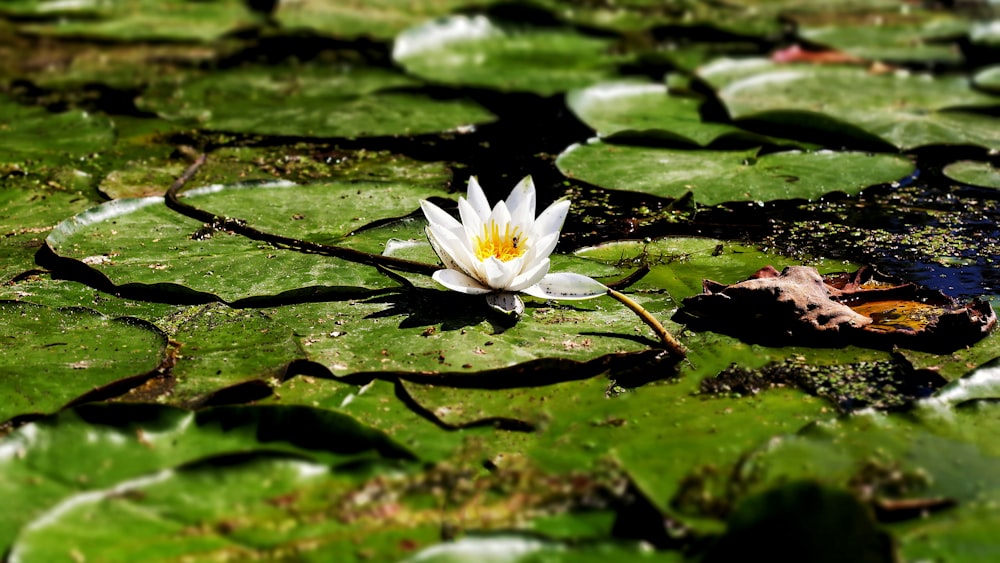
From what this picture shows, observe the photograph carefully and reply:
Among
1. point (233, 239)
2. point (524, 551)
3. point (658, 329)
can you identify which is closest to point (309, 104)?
point (233, 239)

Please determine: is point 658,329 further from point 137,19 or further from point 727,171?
point 137,19

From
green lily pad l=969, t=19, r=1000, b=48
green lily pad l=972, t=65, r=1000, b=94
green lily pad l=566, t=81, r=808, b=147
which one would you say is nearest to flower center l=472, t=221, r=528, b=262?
green lily pad l=566, t=81, r=808, b=147

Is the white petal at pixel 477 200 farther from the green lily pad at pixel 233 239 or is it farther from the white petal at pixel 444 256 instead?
the green lily pad at pixel 233 239

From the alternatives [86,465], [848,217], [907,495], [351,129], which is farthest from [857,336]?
[351,129]

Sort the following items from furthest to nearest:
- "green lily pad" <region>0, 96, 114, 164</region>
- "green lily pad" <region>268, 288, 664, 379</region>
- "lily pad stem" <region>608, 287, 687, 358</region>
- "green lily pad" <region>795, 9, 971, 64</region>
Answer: "green lily pad" <region>795, 9, 971, 64</region> → "green lily pad" <region>0, 96, 114, 164</region> → "lily pad stem" <region>608, 287, 687, 358</region> → "green lily pad" <region>268, 288, 664, 379</region>

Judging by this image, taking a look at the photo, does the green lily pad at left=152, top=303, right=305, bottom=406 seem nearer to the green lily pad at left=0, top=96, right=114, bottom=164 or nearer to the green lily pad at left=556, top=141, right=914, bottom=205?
the green lily pad at left=556, top=141, right=914, bottom=205

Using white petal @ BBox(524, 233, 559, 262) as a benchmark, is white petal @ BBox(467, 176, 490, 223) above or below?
above
